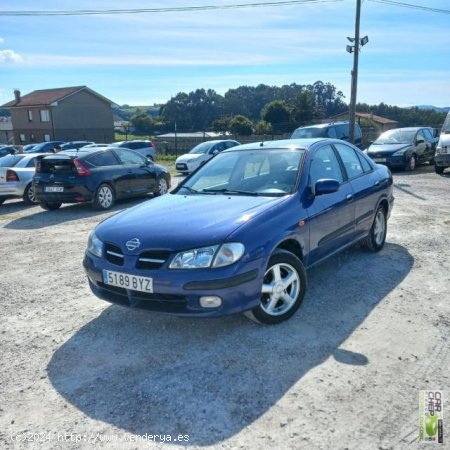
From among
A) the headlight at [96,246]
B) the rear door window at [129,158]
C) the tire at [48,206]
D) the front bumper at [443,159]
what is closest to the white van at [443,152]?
the front bumper at [443,159]

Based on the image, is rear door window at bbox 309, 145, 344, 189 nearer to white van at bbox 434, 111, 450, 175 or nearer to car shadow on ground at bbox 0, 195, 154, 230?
car shadow on ground at bbox 0, 195, 154, 230

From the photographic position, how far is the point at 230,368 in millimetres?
3404

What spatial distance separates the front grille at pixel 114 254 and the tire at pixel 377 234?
3.44 m

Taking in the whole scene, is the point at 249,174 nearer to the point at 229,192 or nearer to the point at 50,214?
the point at 229,192

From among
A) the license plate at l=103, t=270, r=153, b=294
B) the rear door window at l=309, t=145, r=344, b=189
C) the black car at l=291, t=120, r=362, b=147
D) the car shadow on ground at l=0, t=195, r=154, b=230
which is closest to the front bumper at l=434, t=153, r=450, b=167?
the black car at l=291, t=120, r=362, b=147

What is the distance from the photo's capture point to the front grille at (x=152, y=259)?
366 centimetres

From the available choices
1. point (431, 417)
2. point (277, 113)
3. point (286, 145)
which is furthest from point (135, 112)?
point (431, 417)

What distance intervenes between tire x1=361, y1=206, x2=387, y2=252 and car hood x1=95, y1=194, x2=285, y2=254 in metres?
2.26

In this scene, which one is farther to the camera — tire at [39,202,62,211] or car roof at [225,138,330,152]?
tire at [39,202,62,211]

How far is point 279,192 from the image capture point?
4484mm

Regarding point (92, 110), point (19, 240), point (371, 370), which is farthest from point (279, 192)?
point (92, 110)

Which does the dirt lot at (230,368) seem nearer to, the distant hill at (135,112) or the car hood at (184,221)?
the car hood at (184,221)

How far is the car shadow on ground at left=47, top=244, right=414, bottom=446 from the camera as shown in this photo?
9.50ft

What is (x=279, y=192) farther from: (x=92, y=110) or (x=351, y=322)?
(x=92, y=110)
